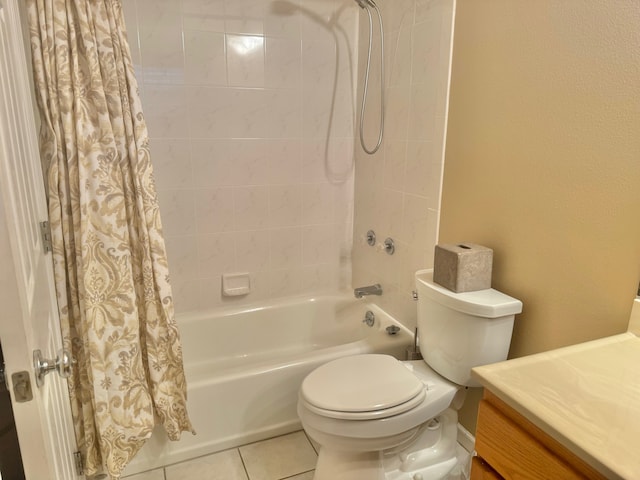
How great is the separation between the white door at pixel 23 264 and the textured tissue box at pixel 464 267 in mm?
1176

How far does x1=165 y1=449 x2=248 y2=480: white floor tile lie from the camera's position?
176cm

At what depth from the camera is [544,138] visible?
1357mm

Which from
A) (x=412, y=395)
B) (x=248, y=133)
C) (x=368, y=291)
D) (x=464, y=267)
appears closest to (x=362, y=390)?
(x=412, y=395)

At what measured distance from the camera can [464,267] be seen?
147cm

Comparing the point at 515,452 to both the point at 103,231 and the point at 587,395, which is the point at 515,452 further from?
the point at 103,231

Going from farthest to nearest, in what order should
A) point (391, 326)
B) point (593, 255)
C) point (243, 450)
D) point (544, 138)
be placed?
1. point (391, 326)
2. point (243, 450)
3. point (544, 138)
4. point (593, 255)

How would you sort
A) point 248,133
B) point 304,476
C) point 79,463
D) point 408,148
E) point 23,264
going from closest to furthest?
point 23,264 < point 79,463 < point 304,476 < point 408,148 < point 248,133

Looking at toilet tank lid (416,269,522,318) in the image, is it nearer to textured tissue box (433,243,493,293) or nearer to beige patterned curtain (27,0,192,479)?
textured tissue box (433,243,493,293)

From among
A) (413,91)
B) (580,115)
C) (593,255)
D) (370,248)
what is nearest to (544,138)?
(580,115)

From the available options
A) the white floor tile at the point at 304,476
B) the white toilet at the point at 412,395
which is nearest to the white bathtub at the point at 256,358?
the white floor tile at the point at 304,476

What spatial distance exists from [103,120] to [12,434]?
104 centimetres

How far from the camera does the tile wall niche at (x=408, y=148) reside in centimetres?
179

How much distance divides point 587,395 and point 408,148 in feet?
4.38

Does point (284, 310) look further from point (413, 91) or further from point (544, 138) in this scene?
point (544, 138)
